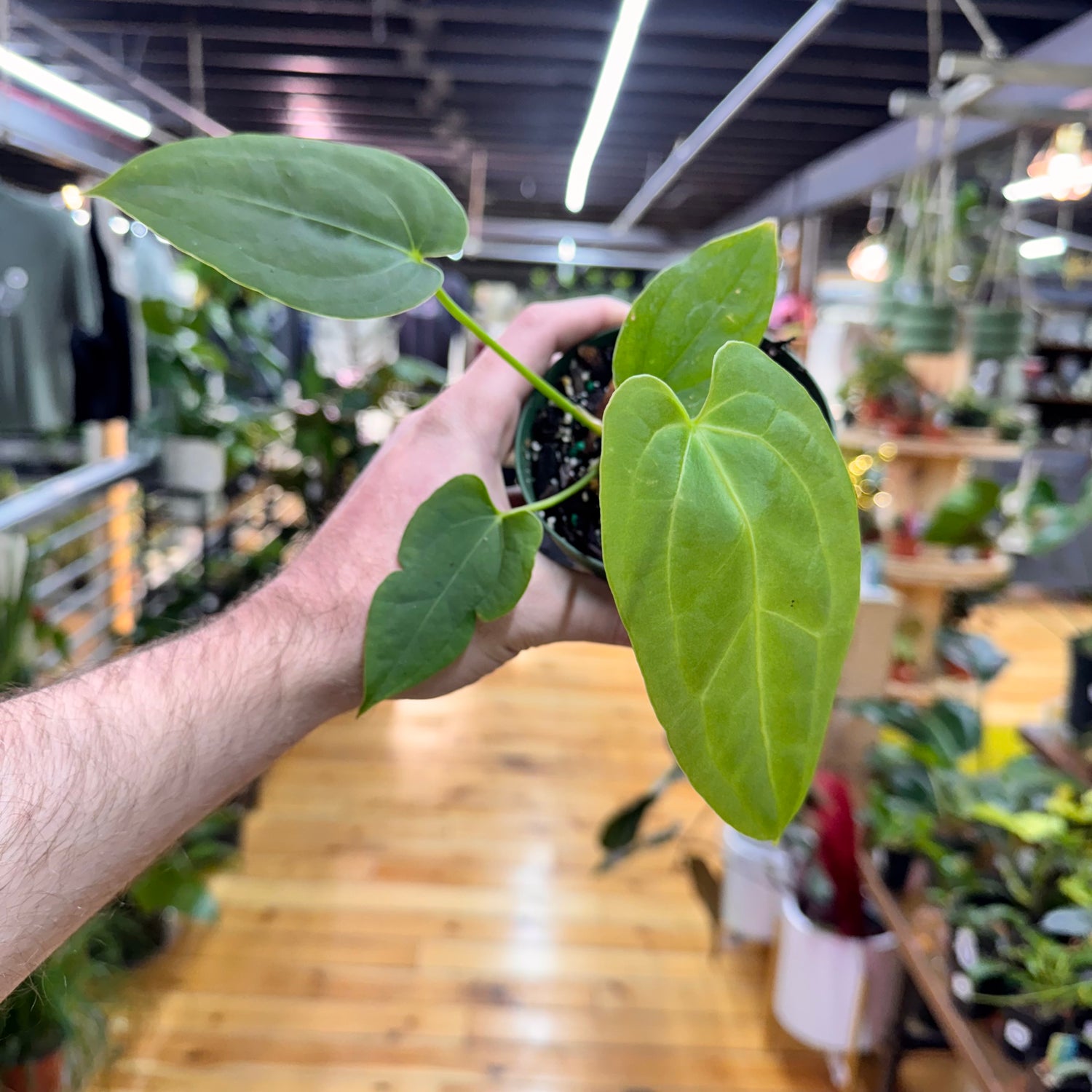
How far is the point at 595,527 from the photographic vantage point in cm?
70

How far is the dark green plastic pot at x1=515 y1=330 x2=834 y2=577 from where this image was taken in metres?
0.66

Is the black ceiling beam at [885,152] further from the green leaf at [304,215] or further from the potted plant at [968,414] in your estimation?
the green leaf at [304,215]

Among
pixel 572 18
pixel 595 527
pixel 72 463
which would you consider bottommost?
pixel 72 463

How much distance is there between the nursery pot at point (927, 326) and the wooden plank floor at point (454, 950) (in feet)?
5.20

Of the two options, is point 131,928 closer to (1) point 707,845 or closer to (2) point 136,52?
(1) point 707,845

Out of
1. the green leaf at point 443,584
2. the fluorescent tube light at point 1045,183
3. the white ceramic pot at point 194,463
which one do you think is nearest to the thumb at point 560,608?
the green leaf at point 443,584

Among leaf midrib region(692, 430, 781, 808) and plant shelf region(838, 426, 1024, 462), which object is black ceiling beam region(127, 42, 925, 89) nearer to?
plant shelf region(838, 426, 1024, 462)

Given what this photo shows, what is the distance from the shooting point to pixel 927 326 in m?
2.43

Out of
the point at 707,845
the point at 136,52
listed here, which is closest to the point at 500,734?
the point at 707,845

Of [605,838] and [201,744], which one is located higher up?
[201,744]

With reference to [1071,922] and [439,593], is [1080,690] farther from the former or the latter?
[439,593]

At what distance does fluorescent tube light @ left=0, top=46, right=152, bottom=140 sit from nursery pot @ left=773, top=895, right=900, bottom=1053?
9.29 feet

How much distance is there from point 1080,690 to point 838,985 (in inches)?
31.0

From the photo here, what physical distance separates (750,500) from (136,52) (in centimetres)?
548
